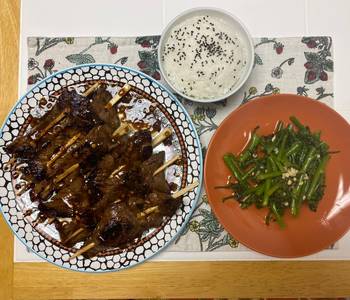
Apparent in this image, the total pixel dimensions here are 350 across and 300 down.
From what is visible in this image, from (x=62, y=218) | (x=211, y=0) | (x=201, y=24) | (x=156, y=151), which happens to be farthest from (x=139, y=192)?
(x=211, y=0)

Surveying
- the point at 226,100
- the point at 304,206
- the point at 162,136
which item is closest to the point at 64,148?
the point at 162,136

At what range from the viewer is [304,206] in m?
2.27

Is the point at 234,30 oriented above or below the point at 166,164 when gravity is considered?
above

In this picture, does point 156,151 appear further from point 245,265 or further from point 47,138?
point 245,265

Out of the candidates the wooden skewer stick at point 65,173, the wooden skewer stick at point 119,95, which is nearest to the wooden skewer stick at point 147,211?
the wooden skewer stick at point 65,173

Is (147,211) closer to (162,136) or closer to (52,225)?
(162,136)

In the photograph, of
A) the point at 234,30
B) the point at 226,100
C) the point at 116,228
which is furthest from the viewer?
the point at 226,100

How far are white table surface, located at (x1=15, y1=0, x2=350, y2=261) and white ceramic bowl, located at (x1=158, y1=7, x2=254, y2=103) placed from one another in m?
0.20

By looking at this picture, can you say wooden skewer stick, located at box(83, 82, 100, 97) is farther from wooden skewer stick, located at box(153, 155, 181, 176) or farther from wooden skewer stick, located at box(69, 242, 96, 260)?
wooden skewer stick, located at box(69, 242, 96, 260)

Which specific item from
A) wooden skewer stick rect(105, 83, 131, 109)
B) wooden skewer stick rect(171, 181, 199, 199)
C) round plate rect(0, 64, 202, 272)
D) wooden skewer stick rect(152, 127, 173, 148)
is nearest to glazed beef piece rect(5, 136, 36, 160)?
round plate rect(0, 64, 202, 272)

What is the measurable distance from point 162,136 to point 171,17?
0.65 metres

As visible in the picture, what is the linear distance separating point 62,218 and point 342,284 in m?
1.48

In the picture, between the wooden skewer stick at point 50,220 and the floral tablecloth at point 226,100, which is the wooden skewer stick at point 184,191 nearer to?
the floral tablecloth at point 226,100

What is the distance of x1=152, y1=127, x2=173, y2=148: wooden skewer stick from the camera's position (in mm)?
2182
